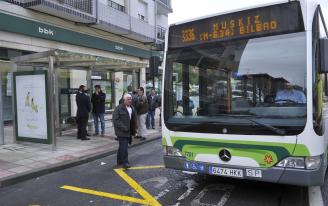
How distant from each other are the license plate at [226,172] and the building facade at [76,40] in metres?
4.43

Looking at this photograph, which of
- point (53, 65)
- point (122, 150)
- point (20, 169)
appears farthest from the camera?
point (53, 65)

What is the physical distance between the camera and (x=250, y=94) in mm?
4656

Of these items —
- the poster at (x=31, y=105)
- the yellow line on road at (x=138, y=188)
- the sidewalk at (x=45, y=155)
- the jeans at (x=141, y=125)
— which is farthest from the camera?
the jeans at (x=141, y=125)

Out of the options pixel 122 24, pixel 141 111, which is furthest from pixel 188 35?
pixel 122 24

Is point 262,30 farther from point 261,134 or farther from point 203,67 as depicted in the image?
point 261,134

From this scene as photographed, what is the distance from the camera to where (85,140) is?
34.2 ft

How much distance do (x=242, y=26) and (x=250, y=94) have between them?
98 cm

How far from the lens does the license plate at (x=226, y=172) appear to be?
4.63 meters

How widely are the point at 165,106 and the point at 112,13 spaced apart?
13135mm

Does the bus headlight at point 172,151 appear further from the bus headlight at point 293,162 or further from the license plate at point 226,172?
the bus headlight at point 293,162

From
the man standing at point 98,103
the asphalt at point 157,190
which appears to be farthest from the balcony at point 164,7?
the asphalt at point 157,190

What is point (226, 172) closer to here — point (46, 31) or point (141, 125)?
point (141, 125)

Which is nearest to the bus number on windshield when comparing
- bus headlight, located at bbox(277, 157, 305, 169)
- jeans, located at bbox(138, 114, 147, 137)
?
bus headlight, located at bbox(277, 157, 305, 169)

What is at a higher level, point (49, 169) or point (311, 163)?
point (311, 163)
